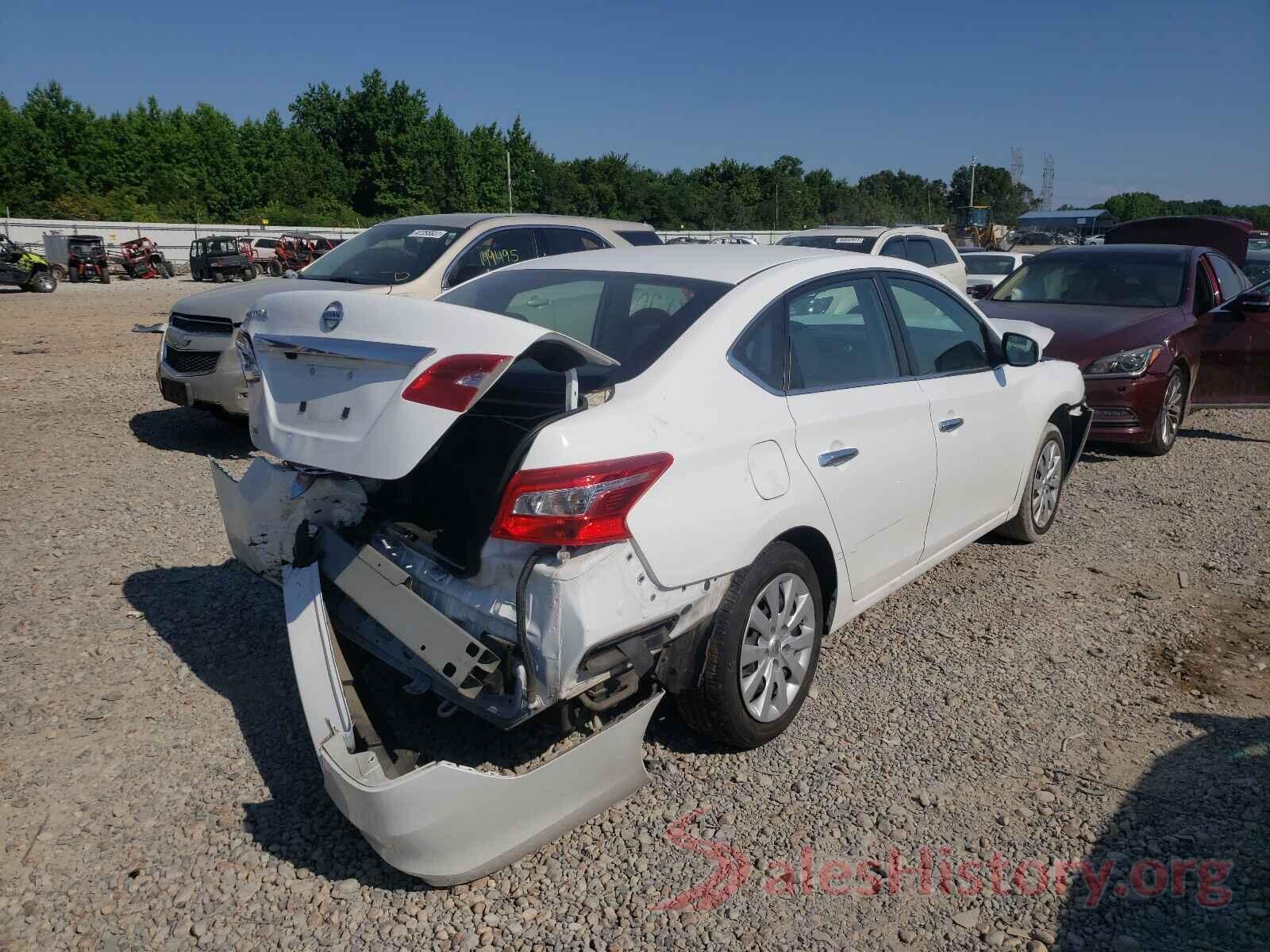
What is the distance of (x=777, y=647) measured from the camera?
3402 millimetres

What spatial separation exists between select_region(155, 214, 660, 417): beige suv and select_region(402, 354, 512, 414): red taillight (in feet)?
14.8

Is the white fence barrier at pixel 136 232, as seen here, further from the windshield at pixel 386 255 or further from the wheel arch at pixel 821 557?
the wheel arch at pixel 821 557

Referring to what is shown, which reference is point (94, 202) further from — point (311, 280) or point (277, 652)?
point (277, 652)

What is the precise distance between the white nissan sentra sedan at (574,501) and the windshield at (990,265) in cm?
1502

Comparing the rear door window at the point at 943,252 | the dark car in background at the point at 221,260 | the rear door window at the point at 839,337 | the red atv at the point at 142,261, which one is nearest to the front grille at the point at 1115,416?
the rear door window at the point at 839,337

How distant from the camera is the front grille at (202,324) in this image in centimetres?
745

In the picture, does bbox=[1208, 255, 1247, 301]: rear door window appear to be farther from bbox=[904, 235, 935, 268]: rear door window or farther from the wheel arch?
the wheel arch

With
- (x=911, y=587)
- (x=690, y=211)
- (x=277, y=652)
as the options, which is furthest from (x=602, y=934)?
(x=690, y=211)

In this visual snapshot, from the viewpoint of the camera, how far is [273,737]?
11.5ft

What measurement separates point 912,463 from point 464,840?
7.87ft

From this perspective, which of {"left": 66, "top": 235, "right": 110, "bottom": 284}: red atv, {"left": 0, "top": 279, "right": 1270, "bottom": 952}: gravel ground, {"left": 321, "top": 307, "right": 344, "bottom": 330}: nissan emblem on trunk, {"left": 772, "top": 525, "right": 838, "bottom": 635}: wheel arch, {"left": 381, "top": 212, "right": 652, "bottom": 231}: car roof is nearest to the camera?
{"left": 0, "top": 279, "right": 1270, "bottom": 952}: gravel ground

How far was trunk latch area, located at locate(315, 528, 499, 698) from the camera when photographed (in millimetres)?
2826

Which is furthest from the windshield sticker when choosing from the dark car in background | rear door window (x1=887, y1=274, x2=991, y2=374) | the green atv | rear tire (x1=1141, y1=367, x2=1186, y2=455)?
the dark car in background

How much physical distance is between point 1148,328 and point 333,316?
7.06m
